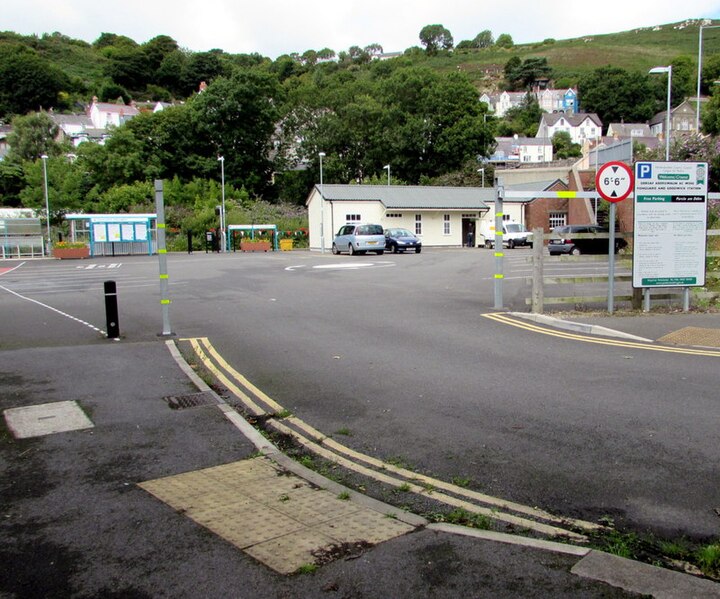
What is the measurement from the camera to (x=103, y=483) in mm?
4828

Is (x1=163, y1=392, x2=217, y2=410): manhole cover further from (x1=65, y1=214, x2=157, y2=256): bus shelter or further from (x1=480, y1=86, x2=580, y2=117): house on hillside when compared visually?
(x1=480, y1=86, x2=580, y2=117): house on hillside

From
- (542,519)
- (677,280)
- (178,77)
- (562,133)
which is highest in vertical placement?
(178,77)

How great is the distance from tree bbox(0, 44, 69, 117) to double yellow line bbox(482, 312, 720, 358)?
426ft

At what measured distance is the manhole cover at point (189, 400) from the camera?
6.95 m

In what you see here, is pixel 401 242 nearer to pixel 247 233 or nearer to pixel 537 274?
pixel 247 233

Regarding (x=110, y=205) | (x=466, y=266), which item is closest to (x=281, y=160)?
(x=110, y=205)

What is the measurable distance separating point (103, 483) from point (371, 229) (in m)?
32.2

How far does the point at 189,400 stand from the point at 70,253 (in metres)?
37.2

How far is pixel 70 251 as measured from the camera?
132 feet

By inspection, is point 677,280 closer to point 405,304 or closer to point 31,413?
point 405,304

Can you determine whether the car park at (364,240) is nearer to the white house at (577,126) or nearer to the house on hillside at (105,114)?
the house on hillside at (105,114)

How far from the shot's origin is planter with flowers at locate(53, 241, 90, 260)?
131ft

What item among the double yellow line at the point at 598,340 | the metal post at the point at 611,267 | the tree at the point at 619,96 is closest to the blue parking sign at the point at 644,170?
the metal post at the point at 611,267

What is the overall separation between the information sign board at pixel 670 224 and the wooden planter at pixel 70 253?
36149 mm
